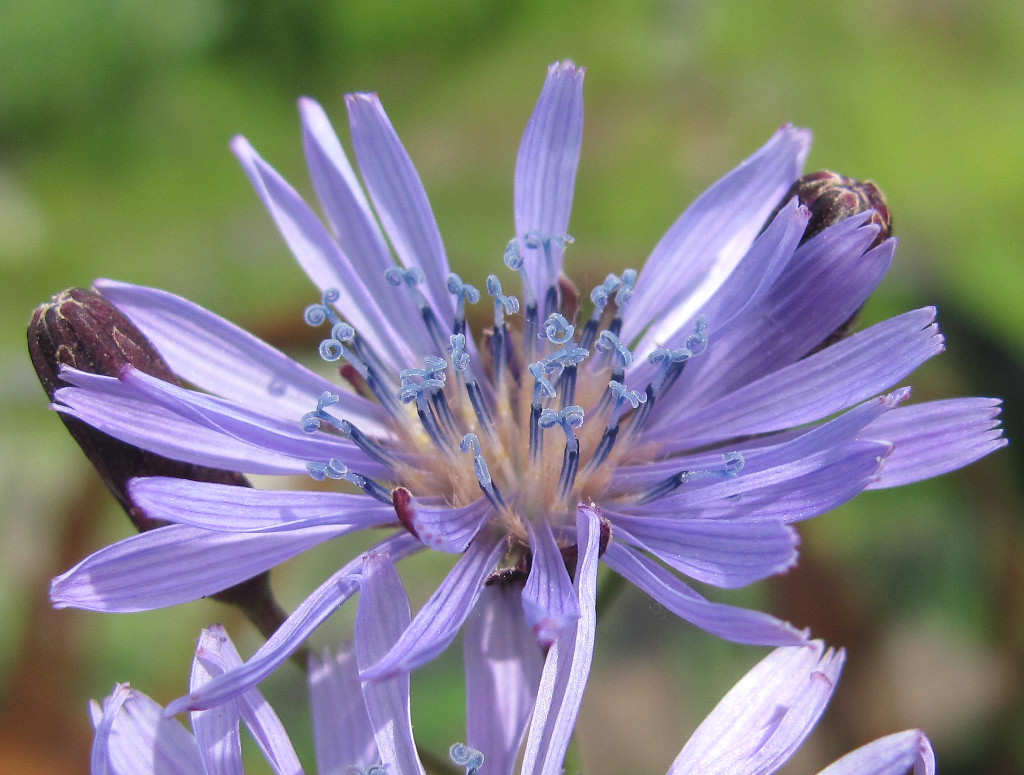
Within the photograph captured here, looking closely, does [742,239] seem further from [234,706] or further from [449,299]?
[234,706]

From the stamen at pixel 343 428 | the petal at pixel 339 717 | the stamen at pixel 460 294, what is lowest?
the petal at pixel 339 717

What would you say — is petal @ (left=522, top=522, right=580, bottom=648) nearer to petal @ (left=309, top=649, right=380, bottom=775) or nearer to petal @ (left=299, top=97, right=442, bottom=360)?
petal @ (left=309, top=649, right=380, bottom=775)

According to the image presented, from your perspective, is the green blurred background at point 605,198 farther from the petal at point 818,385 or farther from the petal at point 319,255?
the petal at point 818,385

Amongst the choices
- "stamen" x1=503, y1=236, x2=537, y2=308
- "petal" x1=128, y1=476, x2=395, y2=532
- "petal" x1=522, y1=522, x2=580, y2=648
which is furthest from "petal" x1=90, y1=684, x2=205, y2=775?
"stamen" x1=503, y1=236, x2=537, y2=308

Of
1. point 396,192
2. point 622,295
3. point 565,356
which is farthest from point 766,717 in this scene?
point 396,192

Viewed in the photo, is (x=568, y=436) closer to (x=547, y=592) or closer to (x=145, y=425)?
(x=547, y=592)

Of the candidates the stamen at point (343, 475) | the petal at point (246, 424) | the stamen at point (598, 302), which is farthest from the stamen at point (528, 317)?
the stamen at point (343, 475)
